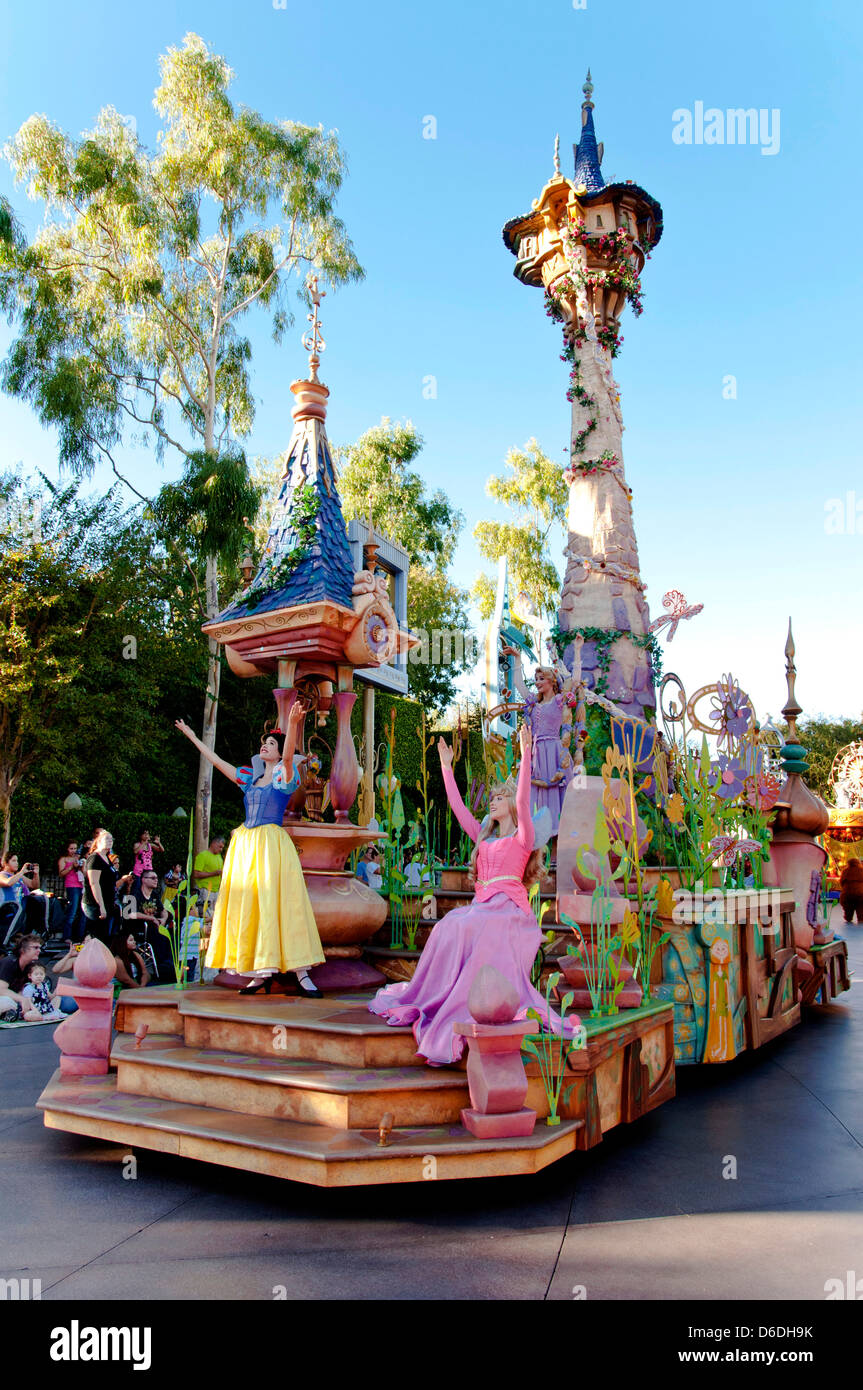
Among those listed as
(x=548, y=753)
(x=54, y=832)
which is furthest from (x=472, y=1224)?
(x=54, y=832)

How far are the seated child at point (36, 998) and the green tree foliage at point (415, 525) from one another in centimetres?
1972

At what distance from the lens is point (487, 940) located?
15.2 ft

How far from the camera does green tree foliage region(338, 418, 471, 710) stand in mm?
27500

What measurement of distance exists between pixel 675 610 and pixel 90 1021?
8067 mm

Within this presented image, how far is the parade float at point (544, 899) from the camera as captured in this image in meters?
4.04

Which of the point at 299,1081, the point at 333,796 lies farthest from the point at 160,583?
the point at 299,1081

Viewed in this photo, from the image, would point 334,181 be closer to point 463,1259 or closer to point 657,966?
point 657,966

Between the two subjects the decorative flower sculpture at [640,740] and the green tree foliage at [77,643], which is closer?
→ the decorative flower sculpture at [640,740]

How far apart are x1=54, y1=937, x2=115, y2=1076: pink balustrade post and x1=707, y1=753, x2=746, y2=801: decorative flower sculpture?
205 inches

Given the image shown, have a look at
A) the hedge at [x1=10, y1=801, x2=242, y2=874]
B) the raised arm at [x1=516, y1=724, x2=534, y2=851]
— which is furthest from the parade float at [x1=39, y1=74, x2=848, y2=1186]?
the hedge at [x1=10, y1=801, x2=242, y2=874]

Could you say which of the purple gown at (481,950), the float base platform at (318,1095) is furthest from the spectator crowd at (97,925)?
the purple gown at (481,950)

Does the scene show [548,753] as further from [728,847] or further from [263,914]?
[263,914]

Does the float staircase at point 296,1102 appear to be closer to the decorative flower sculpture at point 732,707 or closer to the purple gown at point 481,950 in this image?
the purple gown at point 481,950
